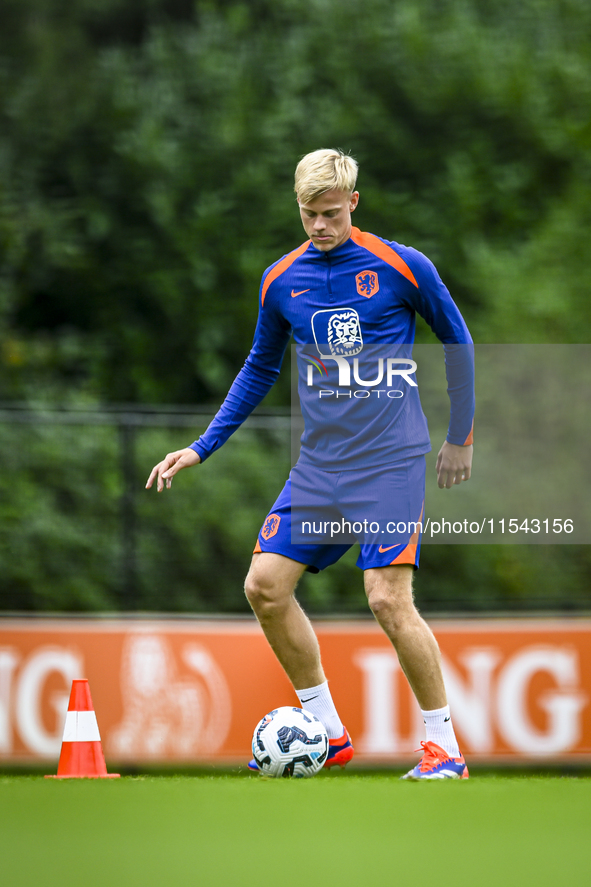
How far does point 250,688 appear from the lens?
6910mm

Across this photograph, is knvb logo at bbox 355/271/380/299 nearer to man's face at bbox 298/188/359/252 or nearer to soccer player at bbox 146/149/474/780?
soccer player at bbox 146/149/474/780

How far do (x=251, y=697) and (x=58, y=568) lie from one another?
153 centimetres

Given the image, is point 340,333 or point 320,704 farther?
point 320,704

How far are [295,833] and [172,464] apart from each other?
6.46 feet

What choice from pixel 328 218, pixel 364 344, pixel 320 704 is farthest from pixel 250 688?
pixel 328 218

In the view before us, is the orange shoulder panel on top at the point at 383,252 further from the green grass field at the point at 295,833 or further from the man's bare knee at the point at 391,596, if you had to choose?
the green grass field at the point at 295,833

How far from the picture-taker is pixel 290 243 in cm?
1392

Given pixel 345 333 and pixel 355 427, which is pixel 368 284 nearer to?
pixel 345 333

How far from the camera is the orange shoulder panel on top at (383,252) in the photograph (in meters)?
4.45

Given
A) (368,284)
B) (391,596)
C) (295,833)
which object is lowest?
(295,833)

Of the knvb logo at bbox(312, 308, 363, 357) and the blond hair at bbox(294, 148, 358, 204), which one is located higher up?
the blond hair at bbox(294, 148, 358, 204)

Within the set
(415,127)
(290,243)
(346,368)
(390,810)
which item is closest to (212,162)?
(290,243)

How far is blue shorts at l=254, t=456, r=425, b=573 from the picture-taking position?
4.39 m

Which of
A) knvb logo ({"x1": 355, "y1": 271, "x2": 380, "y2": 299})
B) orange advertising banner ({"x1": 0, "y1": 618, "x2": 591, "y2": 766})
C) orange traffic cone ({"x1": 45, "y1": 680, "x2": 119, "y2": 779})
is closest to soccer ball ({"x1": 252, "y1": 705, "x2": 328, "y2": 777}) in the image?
orange traffic cone ({"x1": 45, "y1": 680, "x2": 119, "y2": 779})
